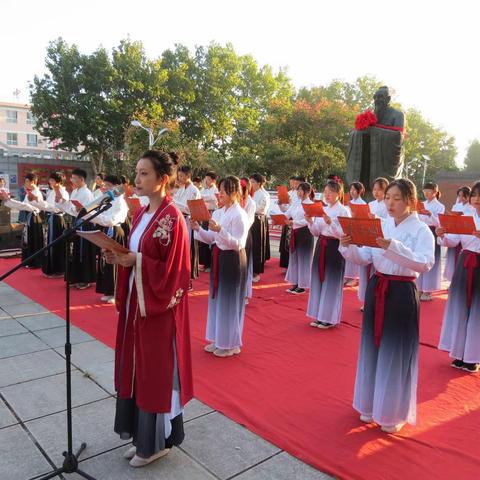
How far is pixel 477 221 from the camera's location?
4211 mm

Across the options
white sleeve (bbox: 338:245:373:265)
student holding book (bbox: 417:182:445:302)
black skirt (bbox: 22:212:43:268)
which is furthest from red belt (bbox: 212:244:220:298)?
black skirt (bbox: 22:212:43:268)

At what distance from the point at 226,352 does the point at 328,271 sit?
1793mm

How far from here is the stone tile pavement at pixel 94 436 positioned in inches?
104

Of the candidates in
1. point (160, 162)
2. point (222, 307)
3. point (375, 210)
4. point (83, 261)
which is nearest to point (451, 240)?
point (375, 210)

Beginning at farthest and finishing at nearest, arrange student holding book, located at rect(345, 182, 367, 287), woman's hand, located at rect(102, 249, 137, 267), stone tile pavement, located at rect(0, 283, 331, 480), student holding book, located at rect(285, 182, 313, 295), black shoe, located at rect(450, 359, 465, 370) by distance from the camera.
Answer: student holding book, located at rect(285, 182, 313, 295) → student holding book, located at rect(345, 182, 367, 287) → black shoe, located at rect(450, 359, 465, 370) → stone tile pavement, located at rect(0, 283, 331, 480) → woman's hand, located at rect(102, 249, 137, 267)

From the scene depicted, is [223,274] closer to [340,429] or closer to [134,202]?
[340,429]

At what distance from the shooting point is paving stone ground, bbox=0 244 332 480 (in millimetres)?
2639

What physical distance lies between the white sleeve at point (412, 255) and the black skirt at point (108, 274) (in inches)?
184

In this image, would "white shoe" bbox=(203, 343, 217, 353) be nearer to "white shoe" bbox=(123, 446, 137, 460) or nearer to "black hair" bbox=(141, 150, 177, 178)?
"white shoe" bbox=(123, 446, 137, 460)

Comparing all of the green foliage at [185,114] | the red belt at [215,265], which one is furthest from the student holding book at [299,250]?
the green foliage at [185,114]

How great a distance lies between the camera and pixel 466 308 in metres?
4.36

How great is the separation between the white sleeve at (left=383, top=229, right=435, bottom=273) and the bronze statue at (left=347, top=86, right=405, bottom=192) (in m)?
4.89

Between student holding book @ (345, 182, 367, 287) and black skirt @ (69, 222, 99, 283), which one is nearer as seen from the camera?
student holding book @ (345, 182, 367, 287)

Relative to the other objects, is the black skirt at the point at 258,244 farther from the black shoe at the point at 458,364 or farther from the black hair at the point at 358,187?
Answer: the black shoe at the point at 458,364
